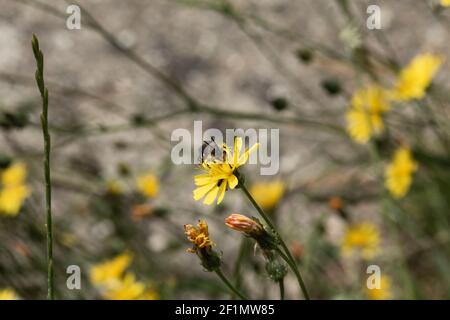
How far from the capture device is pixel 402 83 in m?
2.14

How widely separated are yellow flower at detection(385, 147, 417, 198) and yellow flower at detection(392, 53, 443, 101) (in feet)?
0.58

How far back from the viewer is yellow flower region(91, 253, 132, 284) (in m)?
2.07

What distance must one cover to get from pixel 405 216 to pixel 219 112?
22.9 inches

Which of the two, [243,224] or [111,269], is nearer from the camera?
[243,224]

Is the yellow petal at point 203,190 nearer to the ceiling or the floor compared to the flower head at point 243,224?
nearer to the ceiling

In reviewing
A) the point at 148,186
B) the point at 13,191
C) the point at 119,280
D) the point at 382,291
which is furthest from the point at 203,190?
the point at 13,191

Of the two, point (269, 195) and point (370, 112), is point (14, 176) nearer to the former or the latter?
point (269, 195)

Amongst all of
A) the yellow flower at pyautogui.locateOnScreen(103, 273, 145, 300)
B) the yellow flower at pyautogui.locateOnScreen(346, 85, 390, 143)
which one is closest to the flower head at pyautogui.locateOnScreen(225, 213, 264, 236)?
the yellow flower at pyautogui.locateOnScreen(103, 273, 145, 300)

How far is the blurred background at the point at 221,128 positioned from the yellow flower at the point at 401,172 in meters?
0.04

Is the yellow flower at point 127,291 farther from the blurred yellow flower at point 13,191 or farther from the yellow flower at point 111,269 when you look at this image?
the blurred yellow flower at point 13,191

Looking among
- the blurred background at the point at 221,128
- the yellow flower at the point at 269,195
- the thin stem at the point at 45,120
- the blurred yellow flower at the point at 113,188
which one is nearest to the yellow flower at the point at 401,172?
the blurred background at the point at 221,128

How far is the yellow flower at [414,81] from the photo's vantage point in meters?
2.09

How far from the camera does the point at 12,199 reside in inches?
92.4

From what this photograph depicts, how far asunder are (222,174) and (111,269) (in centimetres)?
94
